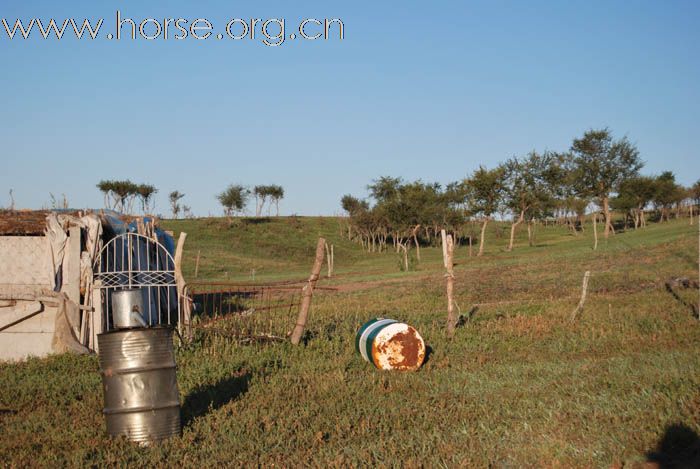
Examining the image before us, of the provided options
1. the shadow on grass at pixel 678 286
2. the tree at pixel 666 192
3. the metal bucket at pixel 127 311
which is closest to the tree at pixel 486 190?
the tree at pixel 666 192

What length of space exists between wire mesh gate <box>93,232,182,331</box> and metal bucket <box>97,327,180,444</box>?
14.1 feet

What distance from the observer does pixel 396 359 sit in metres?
11.4

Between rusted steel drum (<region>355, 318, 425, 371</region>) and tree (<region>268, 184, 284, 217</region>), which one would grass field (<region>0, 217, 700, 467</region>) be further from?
tree (<region>268, 184, 284, 217</region>)

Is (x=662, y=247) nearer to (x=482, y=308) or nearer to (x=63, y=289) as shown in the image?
(x=482, y=308)

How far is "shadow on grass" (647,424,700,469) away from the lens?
6377 mm

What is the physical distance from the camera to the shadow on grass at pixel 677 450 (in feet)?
20.9

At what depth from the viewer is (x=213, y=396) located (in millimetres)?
9742

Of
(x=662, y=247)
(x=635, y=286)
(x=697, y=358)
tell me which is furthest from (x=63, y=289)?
(x=662, y=247)

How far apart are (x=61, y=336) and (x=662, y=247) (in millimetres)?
35861

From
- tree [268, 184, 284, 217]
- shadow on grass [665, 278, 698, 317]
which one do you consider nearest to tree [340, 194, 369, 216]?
tree [268, 184, 284, 217]

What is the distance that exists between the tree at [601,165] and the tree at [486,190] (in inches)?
338

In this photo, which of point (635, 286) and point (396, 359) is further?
point (635, 286)

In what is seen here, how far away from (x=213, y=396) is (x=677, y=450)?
19.6 feet

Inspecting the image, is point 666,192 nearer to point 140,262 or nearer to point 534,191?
point 534,191
